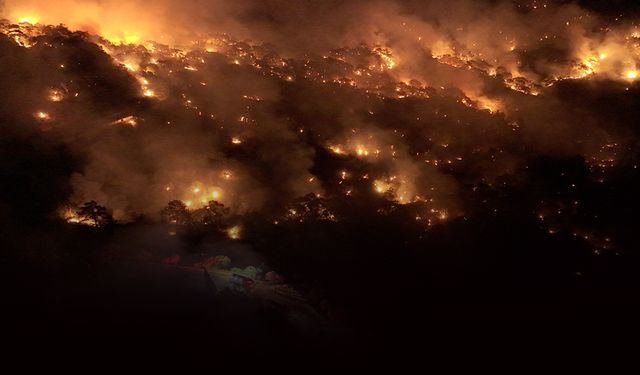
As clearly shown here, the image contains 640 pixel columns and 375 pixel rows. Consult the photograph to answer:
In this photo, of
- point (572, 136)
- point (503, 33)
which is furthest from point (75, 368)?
point (503, 33)

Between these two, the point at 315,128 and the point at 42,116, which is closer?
the point at 42,116

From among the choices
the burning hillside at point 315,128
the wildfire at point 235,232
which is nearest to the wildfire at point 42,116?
the burning hillside at point 315,128

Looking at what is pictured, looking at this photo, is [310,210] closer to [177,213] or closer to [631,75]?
[177,213]

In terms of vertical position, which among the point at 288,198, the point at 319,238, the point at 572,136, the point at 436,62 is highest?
the point at 436,62

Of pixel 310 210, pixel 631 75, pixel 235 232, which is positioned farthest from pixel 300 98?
pixel 631 75

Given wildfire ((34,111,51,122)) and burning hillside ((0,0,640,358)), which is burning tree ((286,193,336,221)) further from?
wildfire ((34,111,51,122))

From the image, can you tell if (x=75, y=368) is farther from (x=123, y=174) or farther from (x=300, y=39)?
(x=300, y=39)

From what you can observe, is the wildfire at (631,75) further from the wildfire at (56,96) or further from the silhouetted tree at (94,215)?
the wildfire at (56,96)
